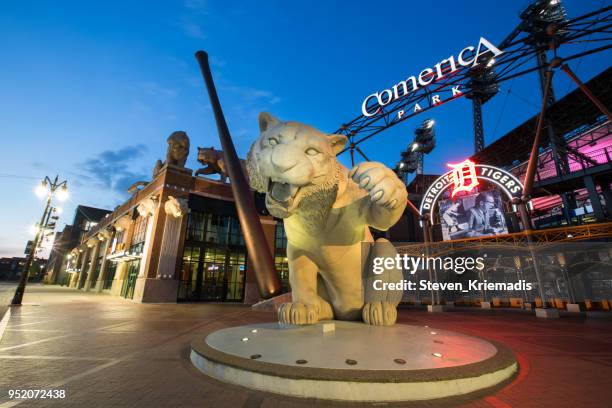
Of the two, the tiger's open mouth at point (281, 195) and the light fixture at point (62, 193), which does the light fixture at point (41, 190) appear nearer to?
the light fixture at point (62, 193)

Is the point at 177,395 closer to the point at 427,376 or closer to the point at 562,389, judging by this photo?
the point at 427,376

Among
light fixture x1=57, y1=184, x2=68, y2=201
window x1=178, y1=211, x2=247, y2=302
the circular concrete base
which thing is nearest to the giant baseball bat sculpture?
the circular concrete base

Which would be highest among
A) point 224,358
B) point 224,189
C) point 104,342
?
point 224,189

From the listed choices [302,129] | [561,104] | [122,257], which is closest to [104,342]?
[302,129]

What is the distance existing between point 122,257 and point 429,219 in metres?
18.0

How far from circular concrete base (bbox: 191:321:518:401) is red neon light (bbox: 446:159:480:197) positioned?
997 centimetres

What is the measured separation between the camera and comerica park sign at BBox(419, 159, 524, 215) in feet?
31.9

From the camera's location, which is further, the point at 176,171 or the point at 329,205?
the point at 176,171

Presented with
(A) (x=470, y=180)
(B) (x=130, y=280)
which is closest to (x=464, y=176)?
(A) (x=470, y=180)

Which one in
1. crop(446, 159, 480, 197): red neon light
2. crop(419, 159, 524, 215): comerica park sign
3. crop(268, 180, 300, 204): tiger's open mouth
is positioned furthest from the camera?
crop(446, 159, 480, 197): red neon light

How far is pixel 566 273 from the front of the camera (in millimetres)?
12391

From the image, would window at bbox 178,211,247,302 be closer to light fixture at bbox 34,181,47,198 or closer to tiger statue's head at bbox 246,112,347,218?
light fixture at bbox 34,181,47,198

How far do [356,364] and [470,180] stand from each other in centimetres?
1145

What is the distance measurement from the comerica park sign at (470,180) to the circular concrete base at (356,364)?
9214mm
